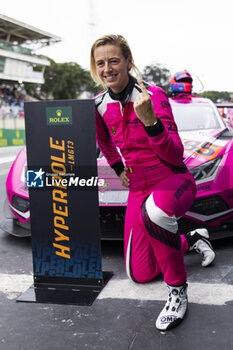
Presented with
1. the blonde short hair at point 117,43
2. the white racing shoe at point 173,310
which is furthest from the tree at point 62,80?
the white racing shoe at point 173,310

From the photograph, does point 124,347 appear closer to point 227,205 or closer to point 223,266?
point 223,266

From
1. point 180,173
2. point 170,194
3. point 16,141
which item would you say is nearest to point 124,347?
point 170,194

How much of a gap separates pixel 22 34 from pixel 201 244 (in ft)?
176

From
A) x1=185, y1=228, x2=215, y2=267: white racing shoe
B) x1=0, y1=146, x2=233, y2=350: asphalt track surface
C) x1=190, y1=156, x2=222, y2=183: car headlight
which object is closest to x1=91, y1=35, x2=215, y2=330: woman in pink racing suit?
x1=0, y1=146, x2=233, y2=350: asphalt track surface

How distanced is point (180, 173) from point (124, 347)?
1016 millimetres

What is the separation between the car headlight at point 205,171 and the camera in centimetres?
325

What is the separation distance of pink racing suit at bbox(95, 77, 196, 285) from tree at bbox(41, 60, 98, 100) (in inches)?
2240

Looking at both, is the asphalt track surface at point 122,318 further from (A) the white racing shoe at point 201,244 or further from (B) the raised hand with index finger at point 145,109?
(B) the raised hand with index finger at point 145,109

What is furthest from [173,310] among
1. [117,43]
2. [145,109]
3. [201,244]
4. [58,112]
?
[117,43]

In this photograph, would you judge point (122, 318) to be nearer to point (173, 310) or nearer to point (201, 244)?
point (173, 310)

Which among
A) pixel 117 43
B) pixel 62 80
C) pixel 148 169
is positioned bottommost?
pixel 148 169

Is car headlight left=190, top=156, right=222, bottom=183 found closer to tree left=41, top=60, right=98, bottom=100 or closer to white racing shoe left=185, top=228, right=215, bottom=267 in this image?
white racing shoe left=185, top=228, right=215, bottom=267

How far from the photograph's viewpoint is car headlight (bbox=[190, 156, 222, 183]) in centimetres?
325

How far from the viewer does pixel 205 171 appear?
10.8ft
